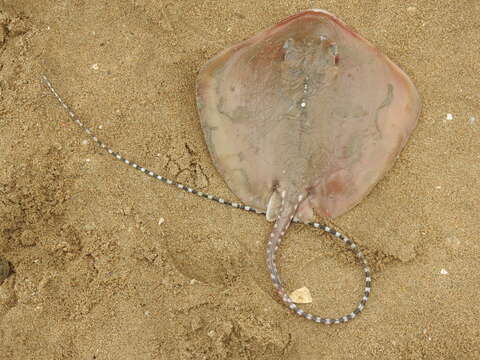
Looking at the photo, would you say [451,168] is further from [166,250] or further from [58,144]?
[58,144]

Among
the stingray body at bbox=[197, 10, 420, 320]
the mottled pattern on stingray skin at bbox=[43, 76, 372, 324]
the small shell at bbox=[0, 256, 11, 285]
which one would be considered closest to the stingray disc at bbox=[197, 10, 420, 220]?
the stingray body at bbox=[197, 10, 420, 320]

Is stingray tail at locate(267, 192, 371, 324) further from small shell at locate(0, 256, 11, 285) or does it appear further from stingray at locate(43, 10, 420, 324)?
small shell at locate(0, 256, 11, 285)

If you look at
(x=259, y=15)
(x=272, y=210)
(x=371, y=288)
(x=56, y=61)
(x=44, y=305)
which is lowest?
(x=44, y=305)

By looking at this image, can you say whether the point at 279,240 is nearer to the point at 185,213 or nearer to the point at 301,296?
the point at 301,296

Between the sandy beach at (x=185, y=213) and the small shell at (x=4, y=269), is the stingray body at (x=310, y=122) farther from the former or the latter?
the small shell at (x=4, y=269)

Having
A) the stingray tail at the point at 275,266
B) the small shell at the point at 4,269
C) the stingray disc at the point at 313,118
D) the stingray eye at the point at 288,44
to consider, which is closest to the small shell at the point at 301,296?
the stingray tail at the point at 275,266

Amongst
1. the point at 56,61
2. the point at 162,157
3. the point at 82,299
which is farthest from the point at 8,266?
the point at 56,61
